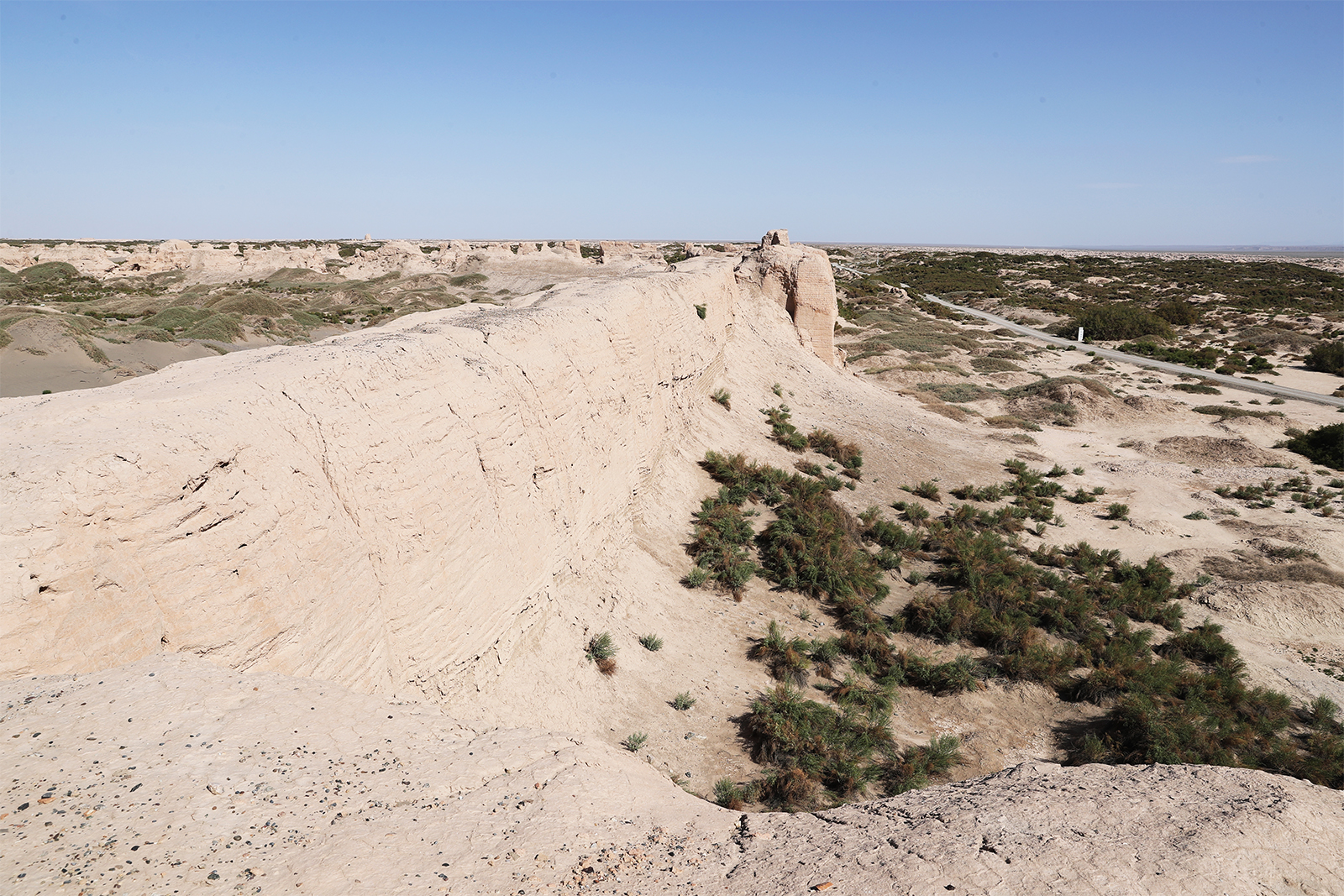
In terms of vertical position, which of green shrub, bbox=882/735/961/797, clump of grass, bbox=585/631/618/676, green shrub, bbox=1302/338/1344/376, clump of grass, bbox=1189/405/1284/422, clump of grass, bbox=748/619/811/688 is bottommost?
green shrub, bbox=882/735/961/797

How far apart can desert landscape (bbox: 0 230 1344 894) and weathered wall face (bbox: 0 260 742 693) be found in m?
0.03

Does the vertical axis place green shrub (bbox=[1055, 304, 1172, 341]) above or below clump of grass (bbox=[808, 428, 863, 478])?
above

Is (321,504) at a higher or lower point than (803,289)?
lower

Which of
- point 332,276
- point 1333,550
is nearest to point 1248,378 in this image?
point 1333,550

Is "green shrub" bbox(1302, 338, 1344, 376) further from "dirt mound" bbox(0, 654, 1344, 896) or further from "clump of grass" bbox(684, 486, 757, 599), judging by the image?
"dirt mound" bbox(0, 654, 1344, 896)

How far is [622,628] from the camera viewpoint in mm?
9883

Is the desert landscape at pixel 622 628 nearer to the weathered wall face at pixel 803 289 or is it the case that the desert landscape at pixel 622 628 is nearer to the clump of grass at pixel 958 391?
the weathered wall face at pixel 803 289

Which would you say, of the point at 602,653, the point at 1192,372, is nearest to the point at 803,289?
the point at 602,653

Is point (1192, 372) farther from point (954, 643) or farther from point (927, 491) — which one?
point (954, 643)

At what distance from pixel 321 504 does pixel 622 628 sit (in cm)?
524

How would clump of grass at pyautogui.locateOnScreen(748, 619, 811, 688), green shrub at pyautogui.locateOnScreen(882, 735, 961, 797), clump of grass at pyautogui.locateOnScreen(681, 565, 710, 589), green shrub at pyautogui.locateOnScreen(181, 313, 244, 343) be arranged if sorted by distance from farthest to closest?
1. green shrub at pyautogui.locateOnScreen(181, 313, 244, 343)
2. clump of grass at pyautogui.locateOnScreen(681, 565, 710, 589)
3. clump of grass at pyautogui.locateOnScreen(748, 619, 811, 688)
4. green shrub at pyautogui.locateOnScreen(882, 735, 961, 797)

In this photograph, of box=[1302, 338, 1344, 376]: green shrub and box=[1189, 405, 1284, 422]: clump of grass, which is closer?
box=[1189, 405, 1284, 422]: clump of grass

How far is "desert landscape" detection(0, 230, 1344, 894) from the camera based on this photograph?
4.02 metres

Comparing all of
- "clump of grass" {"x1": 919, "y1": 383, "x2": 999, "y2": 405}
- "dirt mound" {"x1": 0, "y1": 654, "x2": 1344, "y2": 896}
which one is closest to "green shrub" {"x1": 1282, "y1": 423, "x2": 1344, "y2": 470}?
"clump of grass" {"x1": 919, "y1": 383, "x2": 999, "y2": 405}
